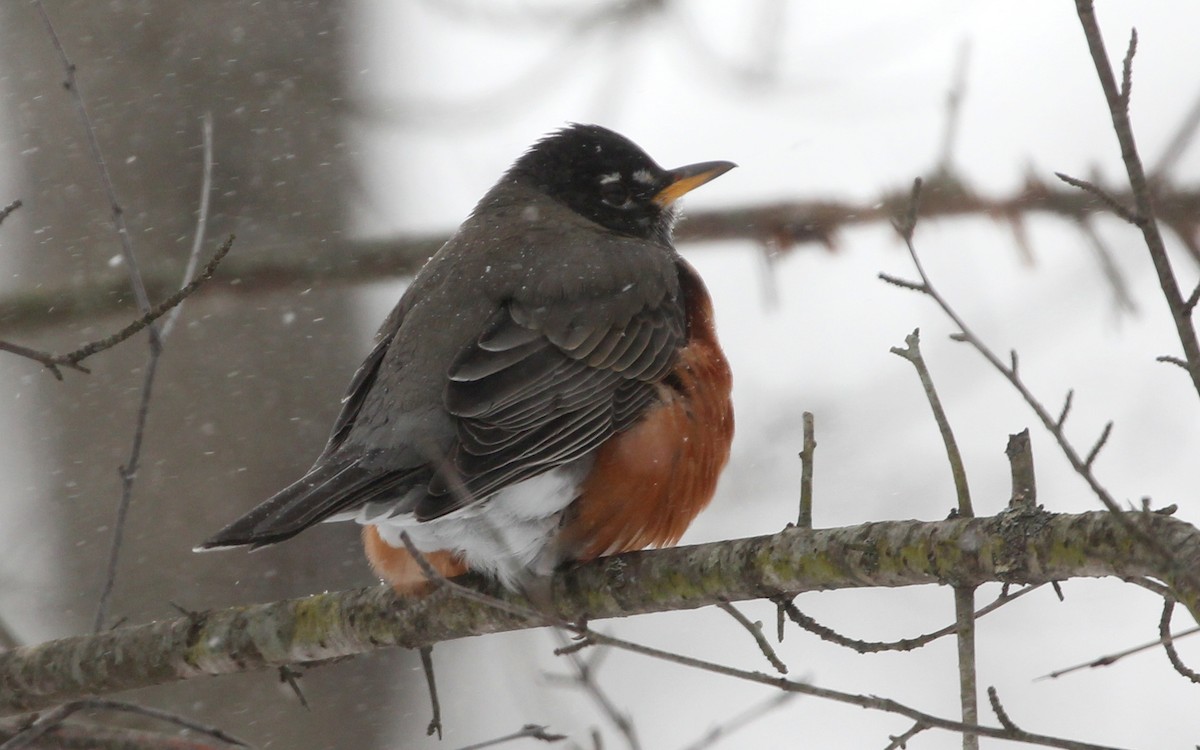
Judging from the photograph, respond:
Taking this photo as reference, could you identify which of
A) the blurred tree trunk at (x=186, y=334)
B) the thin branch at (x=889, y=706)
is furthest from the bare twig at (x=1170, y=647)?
the blurred tree trunk at (x=186, y=334)

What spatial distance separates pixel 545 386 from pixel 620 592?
2.43ft

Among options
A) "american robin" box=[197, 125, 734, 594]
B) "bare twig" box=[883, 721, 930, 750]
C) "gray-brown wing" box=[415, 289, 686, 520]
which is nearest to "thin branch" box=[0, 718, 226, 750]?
"american robin" box=[197, 125, 734, 594]

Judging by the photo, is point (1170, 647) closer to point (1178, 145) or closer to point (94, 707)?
point (1178, 145)

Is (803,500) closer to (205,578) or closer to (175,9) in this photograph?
(205,578)

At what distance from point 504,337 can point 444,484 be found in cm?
74

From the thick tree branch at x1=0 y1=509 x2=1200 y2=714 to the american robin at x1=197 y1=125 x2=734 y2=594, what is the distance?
150mm

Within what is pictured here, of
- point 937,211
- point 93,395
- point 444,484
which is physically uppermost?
point 937,211

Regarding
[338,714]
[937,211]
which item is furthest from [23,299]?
[937,211]

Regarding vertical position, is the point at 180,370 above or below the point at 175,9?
below

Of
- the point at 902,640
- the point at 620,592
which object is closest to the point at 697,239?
the point at 620,592

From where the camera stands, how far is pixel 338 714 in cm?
511

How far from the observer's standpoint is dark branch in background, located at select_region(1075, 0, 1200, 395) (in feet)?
5.77

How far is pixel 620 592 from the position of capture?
3113 millimetres

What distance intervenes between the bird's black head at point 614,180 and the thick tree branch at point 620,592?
182 centimetres
